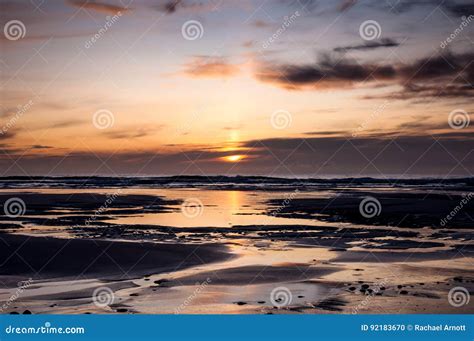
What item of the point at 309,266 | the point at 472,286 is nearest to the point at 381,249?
the point at 309,266

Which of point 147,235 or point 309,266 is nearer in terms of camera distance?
point 309,266

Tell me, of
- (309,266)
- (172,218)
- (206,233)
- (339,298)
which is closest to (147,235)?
(206,233)

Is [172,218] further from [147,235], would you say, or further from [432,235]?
[432,235]

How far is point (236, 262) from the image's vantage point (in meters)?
10.5

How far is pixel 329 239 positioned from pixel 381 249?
1.50m

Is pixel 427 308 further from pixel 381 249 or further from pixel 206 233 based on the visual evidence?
pixel 206 233

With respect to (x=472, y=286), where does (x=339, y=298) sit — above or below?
below

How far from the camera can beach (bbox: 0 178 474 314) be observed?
7.92m

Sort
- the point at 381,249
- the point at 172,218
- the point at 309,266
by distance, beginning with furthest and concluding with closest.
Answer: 1. the point at 172,218
2. the point at 381,249
3. the point at 309,266

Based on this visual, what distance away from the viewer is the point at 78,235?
13375mm

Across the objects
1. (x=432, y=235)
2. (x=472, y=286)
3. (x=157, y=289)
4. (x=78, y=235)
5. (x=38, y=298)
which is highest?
(x=432, y=235)

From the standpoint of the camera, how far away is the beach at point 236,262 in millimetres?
7922

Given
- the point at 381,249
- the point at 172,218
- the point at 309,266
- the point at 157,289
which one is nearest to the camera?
the point at 157,289

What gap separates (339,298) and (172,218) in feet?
30.1
